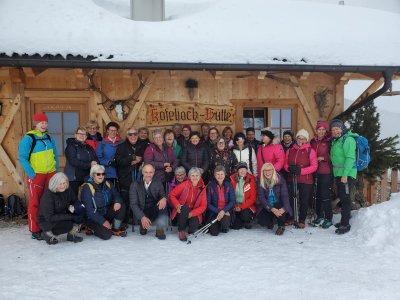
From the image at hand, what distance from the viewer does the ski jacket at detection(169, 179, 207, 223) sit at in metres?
5.23

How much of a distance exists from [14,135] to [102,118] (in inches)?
63.8

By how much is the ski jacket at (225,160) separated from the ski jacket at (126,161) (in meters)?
1.23

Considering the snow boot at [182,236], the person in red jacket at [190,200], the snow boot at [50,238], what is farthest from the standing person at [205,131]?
the snow boot at [50,238]

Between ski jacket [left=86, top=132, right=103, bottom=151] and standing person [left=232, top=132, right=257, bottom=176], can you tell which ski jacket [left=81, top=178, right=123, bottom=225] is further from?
standing person [left=232, top=132, right=257, bottom=176]

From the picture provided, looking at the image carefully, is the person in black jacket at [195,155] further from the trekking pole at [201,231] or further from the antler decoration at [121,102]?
the antler decoration at [121,102]

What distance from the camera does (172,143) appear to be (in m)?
5.89

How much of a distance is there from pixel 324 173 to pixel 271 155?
0.90m

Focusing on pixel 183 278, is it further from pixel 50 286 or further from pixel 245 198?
pixel 245 198

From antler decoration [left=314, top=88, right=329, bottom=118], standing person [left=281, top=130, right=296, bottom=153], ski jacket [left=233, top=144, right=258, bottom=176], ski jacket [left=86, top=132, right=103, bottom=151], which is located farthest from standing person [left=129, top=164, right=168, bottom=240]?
antler decoration [left=314, top=88, right=329, bottom=118]

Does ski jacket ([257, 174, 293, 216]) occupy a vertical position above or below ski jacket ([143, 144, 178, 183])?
below

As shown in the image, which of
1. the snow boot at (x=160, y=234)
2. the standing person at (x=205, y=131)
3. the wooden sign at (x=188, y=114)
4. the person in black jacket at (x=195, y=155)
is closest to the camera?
the snow boot at (x=160, y=234)

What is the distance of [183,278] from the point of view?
3.85 m

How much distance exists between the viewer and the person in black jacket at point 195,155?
5748 millimetres

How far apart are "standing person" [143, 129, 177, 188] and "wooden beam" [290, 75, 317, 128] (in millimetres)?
3236
